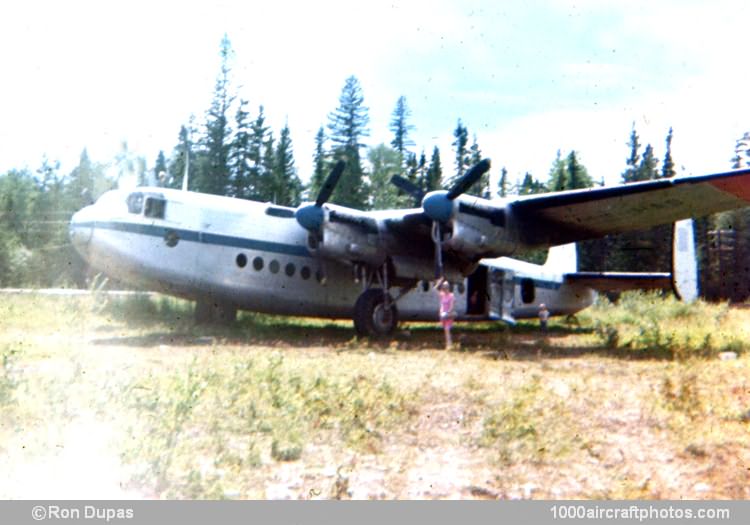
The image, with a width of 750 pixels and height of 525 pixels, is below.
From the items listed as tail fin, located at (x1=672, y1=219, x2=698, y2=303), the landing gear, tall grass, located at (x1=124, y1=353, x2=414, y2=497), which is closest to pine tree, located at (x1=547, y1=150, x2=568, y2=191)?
tail fin, located at (x1=672, y1=219, x2=698, y2=303)

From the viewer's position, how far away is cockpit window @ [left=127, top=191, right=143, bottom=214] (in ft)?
39.4

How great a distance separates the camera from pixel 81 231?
1174cm

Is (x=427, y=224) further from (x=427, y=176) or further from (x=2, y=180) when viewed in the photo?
(x=2, y=180)

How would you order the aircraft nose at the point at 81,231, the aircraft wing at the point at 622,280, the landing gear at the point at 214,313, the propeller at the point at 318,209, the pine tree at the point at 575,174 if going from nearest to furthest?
the aircraft nose at the point at 81,231, the propeller at the point at 318,209, the landing gear at the point at 214,313, the aircraft wing at the point at 622,280, the pine tree at the point at 575,174

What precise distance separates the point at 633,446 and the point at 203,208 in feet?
31.6

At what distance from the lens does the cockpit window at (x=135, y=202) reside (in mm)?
12017

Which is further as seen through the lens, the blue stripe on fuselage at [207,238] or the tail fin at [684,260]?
the tail fin at [684,260]

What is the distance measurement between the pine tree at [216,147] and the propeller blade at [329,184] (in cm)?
365

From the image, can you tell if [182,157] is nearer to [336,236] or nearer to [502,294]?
[336,236]

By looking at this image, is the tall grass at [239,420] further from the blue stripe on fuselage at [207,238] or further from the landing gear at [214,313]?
the landing gear at [214,313]

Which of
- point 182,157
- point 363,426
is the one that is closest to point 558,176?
point 182,157

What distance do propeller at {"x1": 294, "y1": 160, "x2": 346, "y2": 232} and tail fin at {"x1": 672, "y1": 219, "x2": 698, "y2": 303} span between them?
704cm

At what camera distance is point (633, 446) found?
4.99 metres

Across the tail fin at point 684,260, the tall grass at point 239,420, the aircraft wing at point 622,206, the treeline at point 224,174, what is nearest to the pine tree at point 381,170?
the treeline at point 224,174
